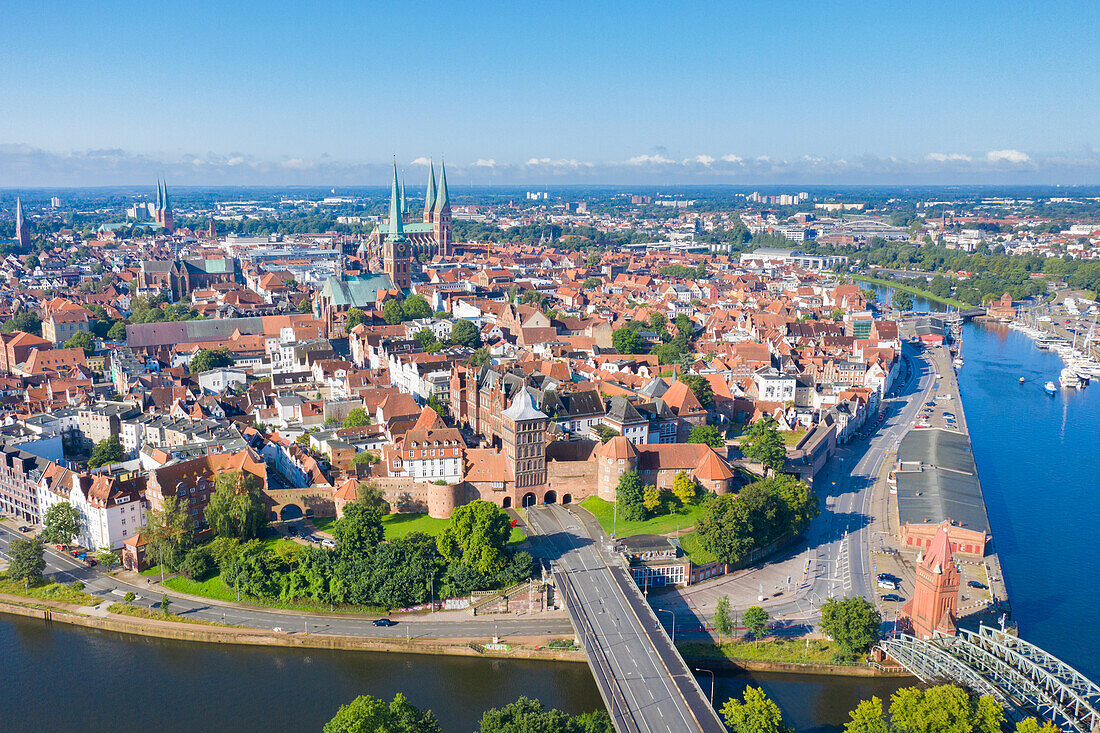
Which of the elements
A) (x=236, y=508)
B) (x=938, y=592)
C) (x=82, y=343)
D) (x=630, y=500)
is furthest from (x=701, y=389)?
(x=82, y=343)

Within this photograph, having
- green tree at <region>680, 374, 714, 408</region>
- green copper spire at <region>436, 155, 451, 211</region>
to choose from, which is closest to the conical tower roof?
green copper spire at <region>436, 155, 451, 211</region>

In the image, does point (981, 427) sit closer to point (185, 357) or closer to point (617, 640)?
point (617, 640)

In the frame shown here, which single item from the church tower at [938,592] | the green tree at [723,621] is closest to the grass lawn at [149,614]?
A: the green tree at [723,621]

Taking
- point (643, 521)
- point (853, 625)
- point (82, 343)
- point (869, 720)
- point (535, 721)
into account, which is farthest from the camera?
point (82, 343)

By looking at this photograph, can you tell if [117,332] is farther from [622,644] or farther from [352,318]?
[622,644]

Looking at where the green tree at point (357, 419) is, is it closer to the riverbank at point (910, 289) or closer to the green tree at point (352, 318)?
the green tree at point (352, 318)
